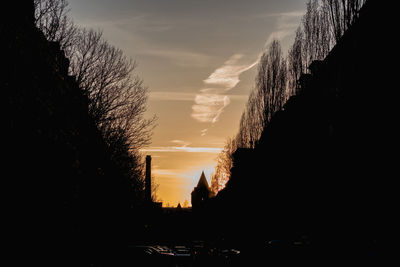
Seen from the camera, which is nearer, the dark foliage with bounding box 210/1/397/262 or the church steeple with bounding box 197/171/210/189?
the dark foliage with bounding box 210/1/397/262

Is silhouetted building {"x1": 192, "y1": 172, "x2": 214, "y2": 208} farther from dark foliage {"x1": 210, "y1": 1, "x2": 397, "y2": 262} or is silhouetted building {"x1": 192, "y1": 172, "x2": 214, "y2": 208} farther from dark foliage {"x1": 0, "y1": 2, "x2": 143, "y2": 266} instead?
dark foliage {"x1": 0, "y1": 2, "x2": 143, "y2": 266}

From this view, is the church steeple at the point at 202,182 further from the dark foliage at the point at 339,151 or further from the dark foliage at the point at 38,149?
the dark foliage at the point at 38,149

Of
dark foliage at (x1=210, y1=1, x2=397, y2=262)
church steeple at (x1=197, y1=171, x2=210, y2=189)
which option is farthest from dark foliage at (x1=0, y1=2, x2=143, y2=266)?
church steeple at (x1=197, y1=171, x2=210, y2=189)

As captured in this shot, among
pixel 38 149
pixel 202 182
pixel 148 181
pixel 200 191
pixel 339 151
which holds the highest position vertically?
pixel 202 182

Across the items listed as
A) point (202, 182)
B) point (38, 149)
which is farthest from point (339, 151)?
point (202, 182)

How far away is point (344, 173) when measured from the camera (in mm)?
28672

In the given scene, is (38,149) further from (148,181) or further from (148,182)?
(148,181)

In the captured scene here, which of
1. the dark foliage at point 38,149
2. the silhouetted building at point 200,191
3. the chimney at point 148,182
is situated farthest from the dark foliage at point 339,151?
the silhouetted building at point 200,191

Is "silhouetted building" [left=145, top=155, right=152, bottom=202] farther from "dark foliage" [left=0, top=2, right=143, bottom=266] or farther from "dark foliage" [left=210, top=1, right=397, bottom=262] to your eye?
"dark foliage" [left=0, top=2, right=143, bottom=266]

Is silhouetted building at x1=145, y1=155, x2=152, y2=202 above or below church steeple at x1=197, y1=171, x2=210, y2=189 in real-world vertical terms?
below

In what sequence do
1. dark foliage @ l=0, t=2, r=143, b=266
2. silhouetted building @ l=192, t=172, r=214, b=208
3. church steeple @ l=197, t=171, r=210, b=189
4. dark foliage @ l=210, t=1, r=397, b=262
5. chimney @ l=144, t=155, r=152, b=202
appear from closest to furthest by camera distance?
dark foliage @ l=0, t=2, r=143, b=266 < dark foliage @ l=210, t=1, r=397, b=262 < chimney @ l=144, t=155, r=152, b=202 < silhouetted building @ l=192, t=172, r=214, b=208 < church steeple @ l=197, t=171, r=210, b=189

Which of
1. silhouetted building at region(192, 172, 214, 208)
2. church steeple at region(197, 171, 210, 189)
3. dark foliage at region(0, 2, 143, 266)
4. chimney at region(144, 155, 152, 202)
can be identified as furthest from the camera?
church steeple at region(197, 171, 210, 189)

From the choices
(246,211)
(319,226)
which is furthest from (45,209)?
(246,211)

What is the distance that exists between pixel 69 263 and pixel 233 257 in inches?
533
